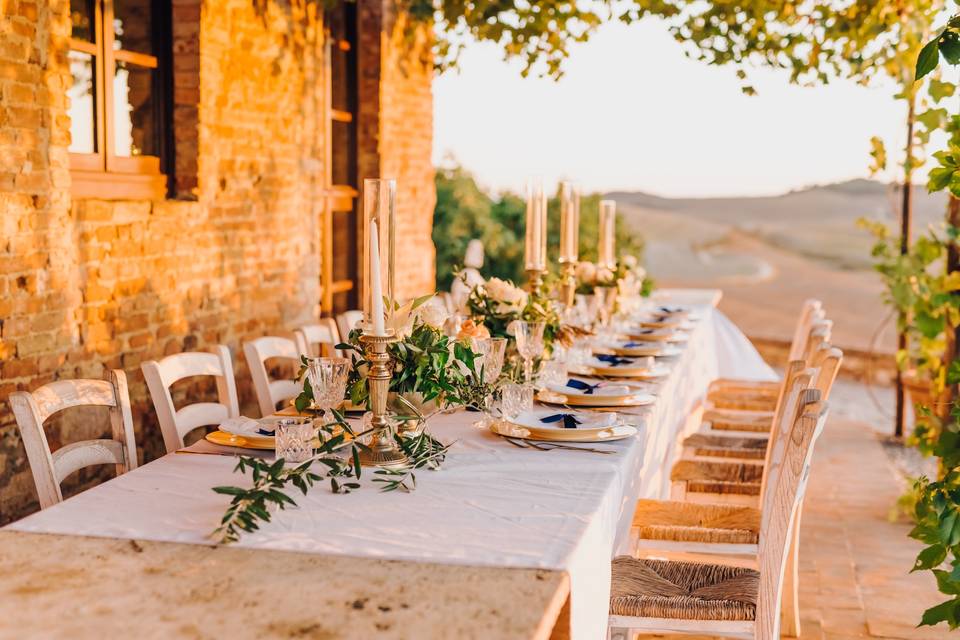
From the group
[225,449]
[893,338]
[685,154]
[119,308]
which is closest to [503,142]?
[685,154]

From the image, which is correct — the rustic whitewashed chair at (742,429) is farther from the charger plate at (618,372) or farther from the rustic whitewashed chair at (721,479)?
the charger plate at (618,372)

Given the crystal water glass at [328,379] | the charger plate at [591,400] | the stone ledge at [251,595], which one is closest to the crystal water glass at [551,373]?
the charger plate at [591,400]

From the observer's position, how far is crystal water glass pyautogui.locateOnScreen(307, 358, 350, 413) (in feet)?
8.23

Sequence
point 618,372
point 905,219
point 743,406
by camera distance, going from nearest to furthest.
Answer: point 618,372 < point 743,406 < point 905,219

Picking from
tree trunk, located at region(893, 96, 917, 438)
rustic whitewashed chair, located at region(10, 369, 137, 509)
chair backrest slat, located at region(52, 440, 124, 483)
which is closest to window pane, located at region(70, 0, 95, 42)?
rustic whitewashed chair, located at region(10, 369, 137, 509)

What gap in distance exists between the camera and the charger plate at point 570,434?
9.20 feet

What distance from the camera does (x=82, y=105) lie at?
4.09 metres

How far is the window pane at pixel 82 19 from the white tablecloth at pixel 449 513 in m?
2.09

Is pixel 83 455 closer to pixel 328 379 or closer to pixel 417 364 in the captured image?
pixel 328 379

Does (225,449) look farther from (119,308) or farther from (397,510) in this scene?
(119,308)

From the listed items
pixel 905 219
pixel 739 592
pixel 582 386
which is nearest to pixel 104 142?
pixel 582 386

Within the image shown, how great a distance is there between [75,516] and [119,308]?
211cm

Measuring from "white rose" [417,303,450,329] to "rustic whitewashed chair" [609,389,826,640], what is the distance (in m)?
0.78

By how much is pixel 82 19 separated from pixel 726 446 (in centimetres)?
296
